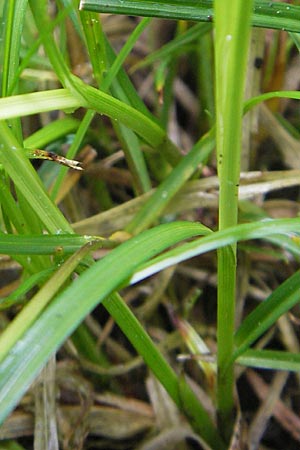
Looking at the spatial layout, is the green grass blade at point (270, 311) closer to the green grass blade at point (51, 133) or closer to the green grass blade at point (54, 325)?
the green grass blade at point (54, 325)

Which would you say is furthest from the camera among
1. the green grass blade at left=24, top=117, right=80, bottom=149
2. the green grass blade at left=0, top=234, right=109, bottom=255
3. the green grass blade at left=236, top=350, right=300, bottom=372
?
the green grass blade at left=24, top=117, right=80, bottom=149

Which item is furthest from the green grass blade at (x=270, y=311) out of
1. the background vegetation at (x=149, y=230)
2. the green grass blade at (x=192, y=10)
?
the green grass blade at (x=192, y=10)

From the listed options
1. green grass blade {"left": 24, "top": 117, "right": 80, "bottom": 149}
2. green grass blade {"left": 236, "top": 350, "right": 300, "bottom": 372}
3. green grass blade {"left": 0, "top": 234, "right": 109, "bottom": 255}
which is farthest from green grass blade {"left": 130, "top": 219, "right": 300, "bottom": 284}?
green grass blade {"left": 24, "top": 117, "right": 80, "bottom": 149}

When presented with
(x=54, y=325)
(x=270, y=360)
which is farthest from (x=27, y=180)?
(x=270, y=360)

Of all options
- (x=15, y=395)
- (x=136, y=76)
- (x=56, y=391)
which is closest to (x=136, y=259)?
(x=15, y=395)

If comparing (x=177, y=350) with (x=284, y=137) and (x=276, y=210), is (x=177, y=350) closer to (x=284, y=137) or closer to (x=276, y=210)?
(x=276, y=210)

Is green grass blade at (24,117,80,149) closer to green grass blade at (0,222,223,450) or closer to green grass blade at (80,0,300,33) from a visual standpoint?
green grass blade at (80,0,300,33)

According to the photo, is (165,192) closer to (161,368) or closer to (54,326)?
(161,368)
